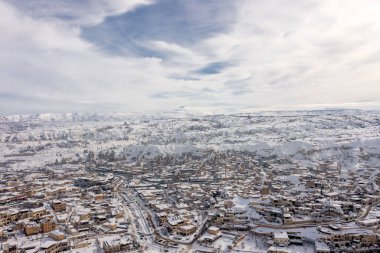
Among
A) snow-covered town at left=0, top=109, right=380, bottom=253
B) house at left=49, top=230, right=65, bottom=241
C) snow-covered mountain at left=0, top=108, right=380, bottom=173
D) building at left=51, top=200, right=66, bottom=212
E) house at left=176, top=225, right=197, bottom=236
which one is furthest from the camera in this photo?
snow-covered mountain at left=0, top=108, right=380, bottom=173

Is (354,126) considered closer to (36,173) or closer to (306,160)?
(306,160)

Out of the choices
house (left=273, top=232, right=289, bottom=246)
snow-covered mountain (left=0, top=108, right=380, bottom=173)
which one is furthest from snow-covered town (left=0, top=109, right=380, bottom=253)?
snow-covered mountain (left=0, top=108, right=380, bottom=173)

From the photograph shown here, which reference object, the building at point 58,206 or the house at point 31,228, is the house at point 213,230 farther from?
the building at point 58,206

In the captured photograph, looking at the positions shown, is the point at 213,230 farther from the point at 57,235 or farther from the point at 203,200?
the point at 57,235

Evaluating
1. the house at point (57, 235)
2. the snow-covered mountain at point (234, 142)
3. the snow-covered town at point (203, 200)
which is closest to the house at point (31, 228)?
the snow-covered town at point (203, 200)

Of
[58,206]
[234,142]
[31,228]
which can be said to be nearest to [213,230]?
[31,228]

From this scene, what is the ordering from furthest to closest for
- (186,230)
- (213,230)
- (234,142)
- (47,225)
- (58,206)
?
(234,142) → (58,206) → (47,225) → (186,230) → (213,230)

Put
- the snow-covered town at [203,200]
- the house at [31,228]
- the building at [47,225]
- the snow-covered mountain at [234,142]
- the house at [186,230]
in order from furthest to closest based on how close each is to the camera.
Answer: the snow-covered mountain at [234,142] < the building at [47,225] < the house at [31,228] < the house at [186,230] < the snow-covered town at [203,200]

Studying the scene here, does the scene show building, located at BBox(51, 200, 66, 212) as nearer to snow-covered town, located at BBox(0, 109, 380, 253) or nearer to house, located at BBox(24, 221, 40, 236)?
snow-covered town, located at BBox(0, 109, 380, 253)

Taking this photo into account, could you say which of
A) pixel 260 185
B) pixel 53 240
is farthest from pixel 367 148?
pixel 53 240
